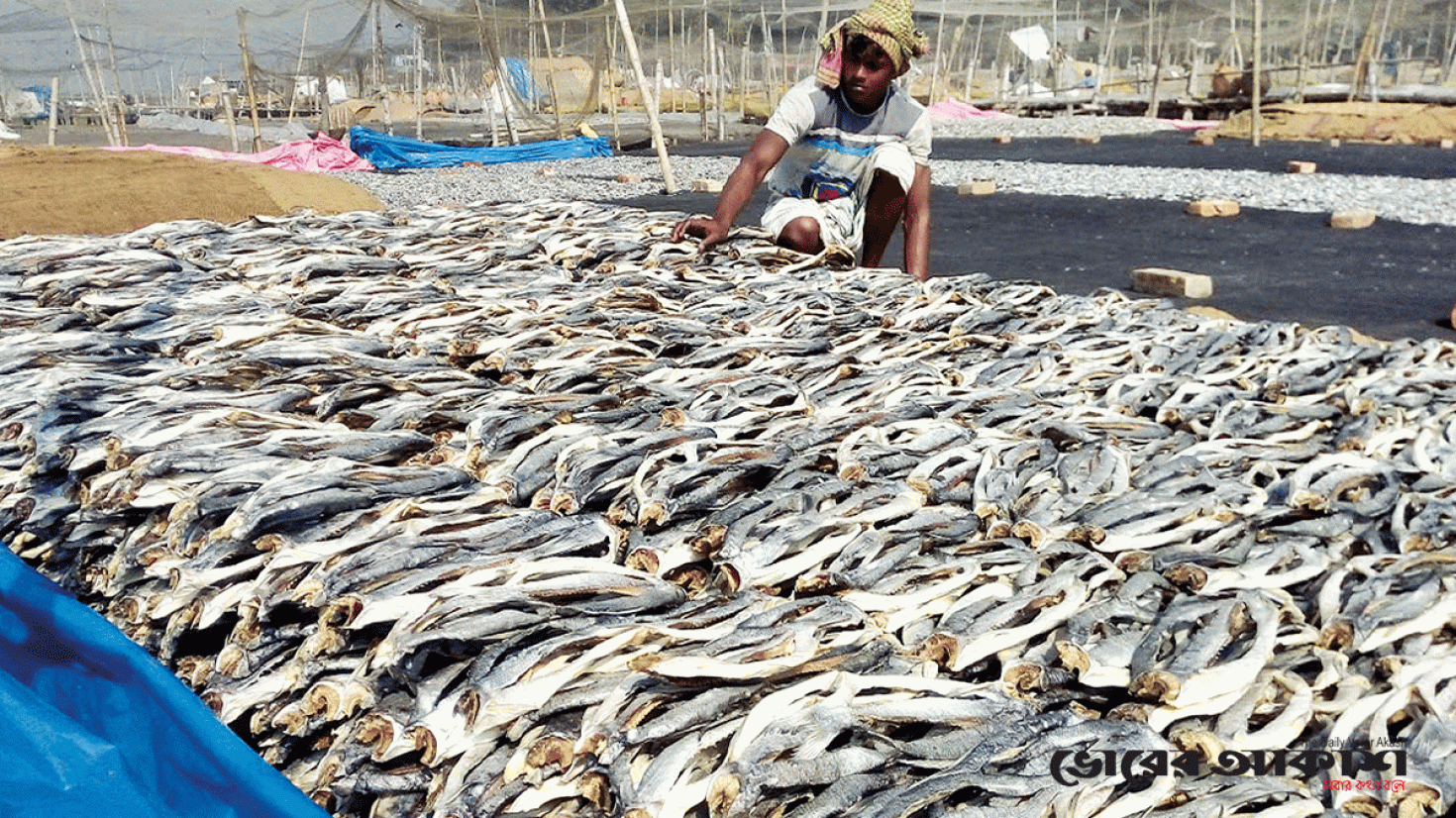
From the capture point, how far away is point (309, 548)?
2.67 meters

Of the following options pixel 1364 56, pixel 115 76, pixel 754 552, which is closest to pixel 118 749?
pixel 754 552

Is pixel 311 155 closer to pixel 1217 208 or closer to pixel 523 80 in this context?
pixel 523 80

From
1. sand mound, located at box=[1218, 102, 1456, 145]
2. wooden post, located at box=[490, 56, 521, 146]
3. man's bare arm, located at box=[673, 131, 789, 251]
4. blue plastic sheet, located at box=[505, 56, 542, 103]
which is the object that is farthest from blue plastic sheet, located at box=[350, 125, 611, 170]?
man's bare arm, located at box=[673, 131, 789, 251]

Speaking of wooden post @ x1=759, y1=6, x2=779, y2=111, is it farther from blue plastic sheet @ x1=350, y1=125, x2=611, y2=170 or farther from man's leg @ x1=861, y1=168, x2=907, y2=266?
man's leg @ x1=861, y1=168, x2=907, y2=266

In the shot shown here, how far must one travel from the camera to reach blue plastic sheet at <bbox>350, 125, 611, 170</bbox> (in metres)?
24.5

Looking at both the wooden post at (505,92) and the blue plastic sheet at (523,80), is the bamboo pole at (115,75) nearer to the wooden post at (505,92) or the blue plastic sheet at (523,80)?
the wooden post at (505,92)

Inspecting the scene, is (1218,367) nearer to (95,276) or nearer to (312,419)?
(312,419)

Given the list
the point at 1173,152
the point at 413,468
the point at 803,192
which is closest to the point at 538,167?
the point at 1173,152

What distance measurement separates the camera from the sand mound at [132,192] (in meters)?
9.74

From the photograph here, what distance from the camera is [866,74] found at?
6883 mm

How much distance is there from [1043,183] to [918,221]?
11.1 m

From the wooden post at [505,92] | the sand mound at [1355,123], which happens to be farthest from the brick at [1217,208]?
the wooden post at [505,92]

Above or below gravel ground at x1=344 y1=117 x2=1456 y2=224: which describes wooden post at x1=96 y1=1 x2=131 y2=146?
above

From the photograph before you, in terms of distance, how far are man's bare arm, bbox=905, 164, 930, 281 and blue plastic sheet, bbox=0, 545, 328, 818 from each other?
5812 mm
